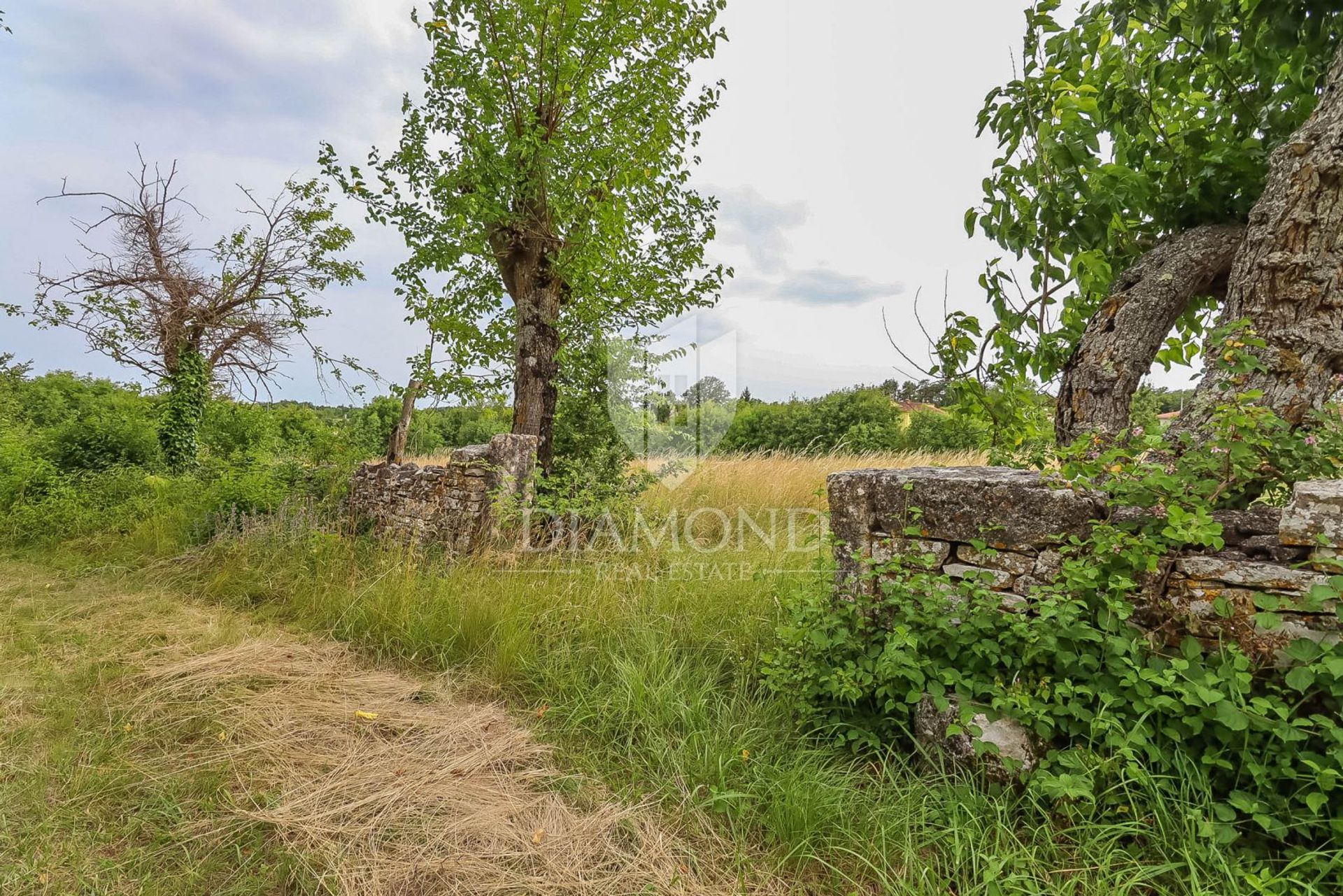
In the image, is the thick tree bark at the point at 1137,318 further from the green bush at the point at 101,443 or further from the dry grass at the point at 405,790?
the green bush at the point at 101,443

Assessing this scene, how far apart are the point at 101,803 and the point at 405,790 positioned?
1220mm

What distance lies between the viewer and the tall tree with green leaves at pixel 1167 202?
2.36 meters

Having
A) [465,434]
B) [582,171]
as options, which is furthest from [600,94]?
[465,434]

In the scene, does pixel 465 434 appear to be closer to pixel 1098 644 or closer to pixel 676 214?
pixel 676 214

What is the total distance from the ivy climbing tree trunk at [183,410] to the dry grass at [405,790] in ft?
25.1

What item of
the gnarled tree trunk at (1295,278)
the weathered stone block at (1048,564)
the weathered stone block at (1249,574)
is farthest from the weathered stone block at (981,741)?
the gnarled tree trunk at (1295,278)

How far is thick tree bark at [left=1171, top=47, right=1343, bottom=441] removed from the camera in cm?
232

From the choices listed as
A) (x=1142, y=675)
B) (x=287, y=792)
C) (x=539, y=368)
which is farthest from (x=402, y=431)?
→ (x=1142, y=675)

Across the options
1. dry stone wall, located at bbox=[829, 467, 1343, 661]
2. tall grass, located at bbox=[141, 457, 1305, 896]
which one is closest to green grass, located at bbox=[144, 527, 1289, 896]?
tall grass, located at bbox=[141, 457, 1305, 896]

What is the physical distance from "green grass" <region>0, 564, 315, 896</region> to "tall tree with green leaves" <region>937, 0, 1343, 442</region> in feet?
13.0

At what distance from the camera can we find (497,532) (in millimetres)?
5039

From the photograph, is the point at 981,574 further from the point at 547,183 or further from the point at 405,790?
the point at 547,183

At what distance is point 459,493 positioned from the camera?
17.8ft

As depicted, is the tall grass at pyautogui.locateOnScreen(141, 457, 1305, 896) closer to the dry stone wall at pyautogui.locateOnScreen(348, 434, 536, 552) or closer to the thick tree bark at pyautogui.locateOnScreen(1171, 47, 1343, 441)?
the dry stone wall at pyautogui.locateOnScreen(348, 434, 536, 552)
